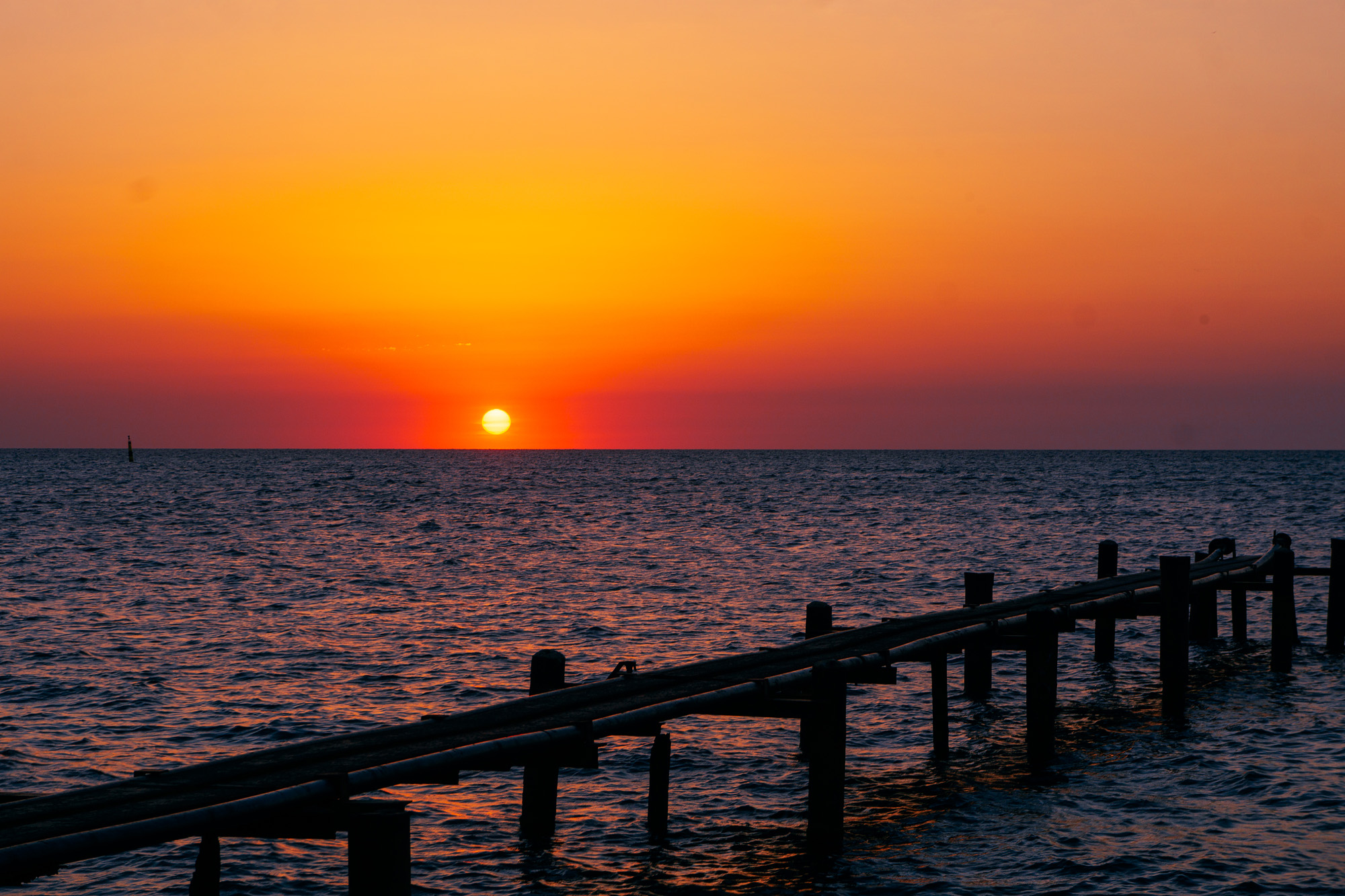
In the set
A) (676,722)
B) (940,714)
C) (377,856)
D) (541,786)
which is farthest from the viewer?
(676,722)

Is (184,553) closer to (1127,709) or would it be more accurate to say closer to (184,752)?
(184,752)

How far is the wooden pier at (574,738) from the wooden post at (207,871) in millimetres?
17

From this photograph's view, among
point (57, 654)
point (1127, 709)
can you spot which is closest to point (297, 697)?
point (57, 654)

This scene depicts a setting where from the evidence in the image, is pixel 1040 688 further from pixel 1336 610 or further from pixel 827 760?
pixel 1336 610

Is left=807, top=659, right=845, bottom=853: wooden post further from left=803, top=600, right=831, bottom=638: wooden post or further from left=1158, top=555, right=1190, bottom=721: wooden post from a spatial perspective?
left=1158, top=555, right=1190, bottom=721: wooden post

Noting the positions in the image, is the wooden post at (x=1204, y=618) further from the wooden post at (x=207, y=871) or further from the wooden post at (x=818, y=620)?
the wooden post at (x=207, y=871)

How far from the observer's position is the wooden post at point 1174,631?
18.5 metres

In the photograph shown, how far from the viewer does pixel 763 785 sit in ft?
48.4

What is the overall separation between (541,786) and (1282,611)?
1568 cm

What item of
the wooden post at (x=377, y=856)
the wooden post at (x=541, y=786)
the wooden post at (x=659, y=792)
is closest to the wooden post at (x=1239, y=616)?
the wooden post at (x=659, y=792)

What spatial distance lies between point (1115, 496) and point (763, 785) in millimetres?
93195

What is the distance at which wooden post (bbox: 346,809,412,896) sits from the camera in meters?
7.41

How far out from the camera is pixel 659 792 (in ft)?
42.1

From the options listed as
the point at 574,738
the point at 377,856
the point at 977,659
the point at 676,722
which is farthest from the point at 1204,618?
the point at 377,856
